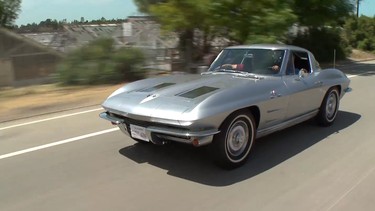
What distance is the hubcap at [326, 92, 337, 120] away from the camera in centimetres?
676

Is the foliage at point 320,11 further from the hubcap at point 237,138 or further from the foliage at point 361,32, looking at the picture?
the hubcap at point 237,138

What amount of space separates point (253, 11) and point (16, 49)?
31.1 feet

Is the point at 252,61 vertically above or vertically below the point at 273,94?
above

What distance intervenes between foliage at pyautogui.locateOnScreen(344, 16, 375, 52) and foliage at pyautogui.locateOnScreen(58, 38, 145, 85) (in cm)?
2452

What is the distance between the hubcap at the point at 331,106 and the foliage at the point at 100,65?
727cm

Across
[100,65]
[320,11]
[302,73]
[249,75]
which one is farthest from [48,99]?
[320,11]

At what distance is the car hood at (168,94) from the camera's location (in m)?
4.39

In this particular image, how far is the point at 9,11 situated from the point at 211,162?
37.2 metres

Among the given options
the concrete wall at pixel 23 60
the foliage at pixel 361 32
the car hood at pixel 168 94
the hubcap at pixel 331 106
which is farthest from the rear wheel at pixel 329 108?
the foliage at pixel 361 32

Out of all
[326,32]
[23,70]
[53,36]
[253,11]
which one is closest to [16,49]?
[23,70]

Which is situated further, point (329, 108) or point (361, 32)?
point (361, 32)

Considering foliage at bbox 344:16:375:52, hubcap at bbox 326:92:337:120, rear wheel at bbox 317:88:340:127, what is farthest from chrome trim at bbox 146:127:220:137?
foliage at bbox 344:16:375:52

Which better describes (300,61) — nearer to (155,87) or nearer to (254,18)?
(155,87)

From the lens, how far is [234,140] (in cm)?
473
